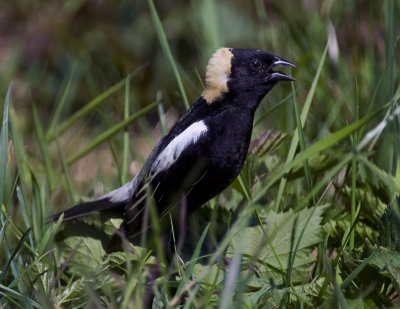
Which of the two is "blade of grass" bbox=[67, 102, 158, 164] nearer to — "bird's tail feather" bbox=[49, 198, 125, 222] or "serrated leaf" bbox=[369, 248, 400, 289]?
"bird's tail feather" bbox=[49, 198, 125, 222]

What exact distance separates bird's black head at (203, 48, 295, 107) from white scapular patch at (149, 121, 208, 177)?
0.17 m

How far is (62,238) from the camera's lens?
2551 millimetres

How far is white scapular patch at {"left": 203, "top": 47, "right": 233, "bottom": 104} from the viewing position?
2686mm

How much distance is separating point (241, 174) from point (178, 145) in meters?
0.27

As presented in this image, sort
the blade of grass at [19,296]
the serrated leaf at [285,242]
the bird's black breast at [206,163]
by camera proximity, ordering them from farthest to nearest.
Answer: the bird's black breast at [206,163] → the serrated leaf at [285,242] → the blade of grass at [19,296]

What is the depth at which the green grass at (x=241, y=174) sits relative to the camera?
182cm

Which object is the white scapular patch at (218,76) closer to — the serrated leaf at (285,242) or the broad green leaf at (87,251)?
the serrated leaf at (285,242)

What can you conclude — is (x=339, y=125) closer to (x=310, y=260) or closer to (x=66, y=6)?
(x=310, y=260)

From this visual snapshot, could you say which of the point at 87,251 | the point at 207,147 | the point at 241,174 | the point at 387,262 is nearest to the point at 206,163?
the point at 207,147

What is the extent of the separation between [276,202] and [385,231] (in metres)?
0.50

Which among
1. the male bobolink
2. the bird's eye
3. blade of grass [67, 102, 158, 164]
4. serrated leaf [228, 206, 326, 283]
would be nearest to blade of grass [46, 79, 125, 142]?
blade of grass [67, 102, 158, 164]

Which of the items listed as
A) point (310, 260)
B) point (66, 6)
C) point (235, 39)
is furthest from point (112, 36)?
point (310, 260)

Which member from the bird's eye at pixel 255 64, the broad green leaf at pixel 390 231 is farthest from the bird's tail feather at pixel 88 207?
the broad green leaf at pixel 390 231

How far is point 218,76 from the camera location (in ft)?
8.89
